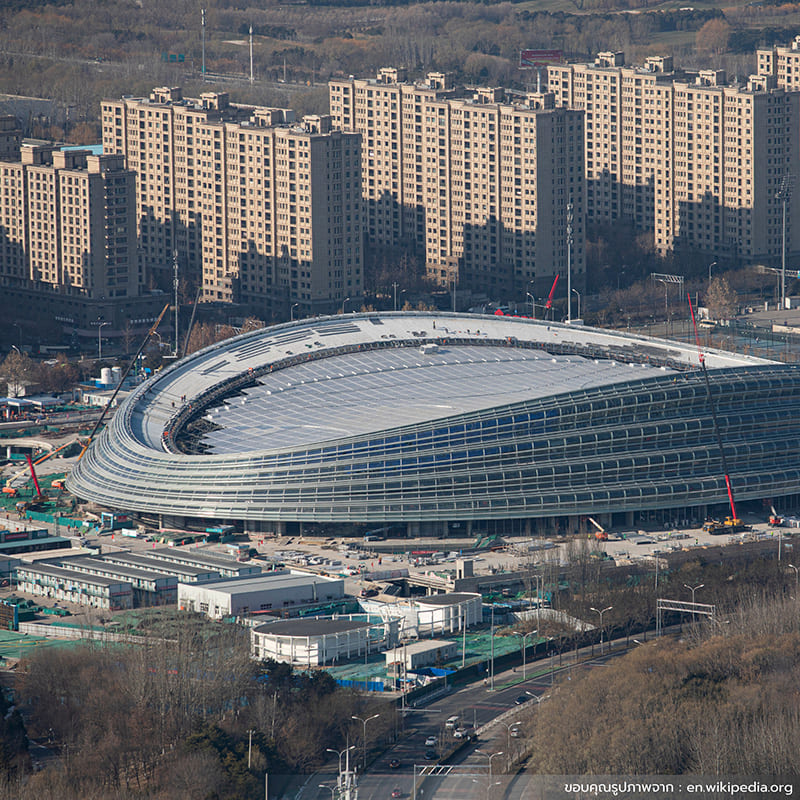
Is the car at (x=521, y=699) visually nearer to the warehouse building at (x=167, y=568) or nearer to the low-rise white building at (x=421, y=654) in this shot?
the low-rise white building at (x=421, y=654)

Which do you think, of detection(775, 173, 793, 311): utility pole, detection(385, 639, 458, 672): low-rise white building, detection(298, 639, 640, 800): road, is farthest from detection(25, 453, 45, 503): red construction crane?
detection(775, 173, 793, 311): utility pole

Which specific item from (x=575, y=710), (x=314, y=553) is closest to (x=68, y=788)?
(x=575, y=710)

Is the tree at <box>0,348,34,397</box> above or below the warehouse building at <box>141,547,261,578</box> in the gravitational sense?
above

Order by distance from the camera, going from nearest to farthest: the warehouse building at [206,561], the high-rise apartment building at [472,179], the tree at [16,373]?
the warehouse building at [206,561] → the tree at [16,373] → the high-rise apartment building at [472,179]

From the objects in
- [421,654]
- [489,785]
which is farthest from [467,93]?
[489,785]

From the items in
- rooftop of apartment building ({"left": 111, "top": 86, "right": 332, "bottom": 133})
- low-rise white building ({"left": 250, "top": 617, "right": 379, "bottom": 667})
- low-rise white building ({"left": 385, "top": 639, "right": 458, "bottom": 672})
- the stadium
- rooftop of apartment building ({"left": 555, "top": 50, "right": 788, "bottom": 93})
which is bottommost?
low-rise white building ({"left": 385, "top": 639, "right": 458, "bottom": 672})

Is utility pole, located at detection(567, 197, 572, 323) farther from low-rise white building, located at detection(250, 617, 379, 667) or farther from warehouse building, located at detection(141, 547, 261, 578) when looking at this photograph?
low-rise white building, located at detection(250, 617, 379, 667)

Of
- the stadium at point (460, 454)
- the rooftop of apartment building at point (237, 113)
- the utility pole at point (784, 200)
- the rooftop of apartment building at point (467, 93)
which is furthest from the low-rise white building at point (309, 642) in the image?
the rooftop of apartment building at point (467, 93)
